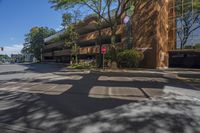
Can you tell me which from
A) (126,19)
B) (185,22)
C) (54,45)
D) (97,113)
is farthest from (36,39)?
(97,113)

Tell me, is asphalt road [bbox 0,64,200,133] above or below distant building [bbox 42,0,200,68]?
below

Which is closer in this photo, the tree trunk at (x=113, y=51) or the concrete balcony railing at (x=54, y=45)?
the tree trunk at (x=113, y=51)

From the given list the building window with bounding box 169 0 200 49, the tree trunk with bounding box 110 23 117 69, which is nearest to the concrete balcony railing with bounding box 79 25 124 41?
the tree trunk with bounding box 110 23 117 69

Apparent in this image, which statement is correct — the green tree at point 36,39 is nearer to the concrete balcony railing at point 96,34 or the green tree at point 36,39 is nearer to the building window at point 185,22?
the concrete balcony railing at point 96,34

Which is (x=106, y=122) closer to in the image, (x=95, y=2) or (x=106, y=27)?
(x=95, y=2)

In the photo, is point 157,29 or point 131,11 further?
point 131,11

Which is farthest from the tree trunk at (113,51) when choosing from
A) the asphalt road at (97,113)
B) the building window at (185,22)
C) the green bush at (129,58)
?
the asphalt road at (97,113)

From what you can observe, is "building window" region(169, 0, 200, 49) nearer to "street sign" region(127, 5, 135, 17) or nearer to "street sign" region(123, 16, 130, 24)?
"street sign" region(127, 5, 135, 17)

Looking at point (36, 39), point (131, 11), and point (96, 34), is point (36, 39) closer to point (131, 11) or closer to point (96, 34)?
point (96, 34)

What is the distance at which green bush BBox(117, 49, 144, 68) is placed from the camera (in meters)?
35.3

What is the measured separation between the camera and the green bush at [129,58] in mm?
35344

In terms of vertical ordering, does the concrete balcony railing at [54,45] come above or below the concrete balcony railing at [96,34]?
below

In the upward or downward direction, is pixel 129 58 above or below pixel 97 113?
above

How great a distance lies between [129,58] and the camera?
3569cm
